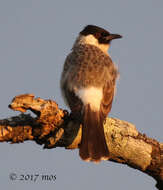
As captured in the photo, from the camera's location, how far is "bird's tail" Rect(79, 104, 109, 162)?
4250 millimetres

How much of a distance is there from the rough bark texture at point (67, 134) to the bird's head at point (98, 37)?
256cm

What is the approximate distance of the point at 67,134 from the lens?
407 cm

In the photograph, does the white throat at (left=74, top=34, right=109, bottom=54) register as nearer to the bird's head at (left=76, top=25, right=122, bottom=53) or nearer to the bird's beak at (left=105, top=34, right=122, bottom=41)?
the bird's head at (left=76, top=25, right=122, bottom=53)

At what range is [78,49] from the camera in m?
6.09

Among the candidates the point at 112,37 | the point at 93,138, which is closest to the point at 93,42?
the point at 112,37

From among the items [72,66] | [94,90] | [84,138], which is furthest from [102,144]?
[72,66]

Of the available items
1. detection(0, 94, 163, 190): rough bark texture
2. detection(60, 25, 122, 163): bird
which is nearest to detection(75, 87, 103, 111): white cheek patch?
detection(60, 25, 122, 163): bird

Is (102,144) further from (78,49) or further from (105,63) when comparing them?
(78,49)

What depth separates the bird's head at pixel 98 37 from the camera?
270 inches

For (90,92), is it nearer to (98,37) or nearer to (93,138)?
(93,138)

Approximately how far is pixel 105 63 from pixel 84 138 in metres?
1.64

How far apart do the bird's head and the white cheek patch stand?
2011 millimetres

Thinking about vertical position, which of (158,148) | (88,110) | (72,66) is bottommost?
(158,148)

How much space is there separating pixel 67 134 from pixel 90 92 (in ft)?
3.01
